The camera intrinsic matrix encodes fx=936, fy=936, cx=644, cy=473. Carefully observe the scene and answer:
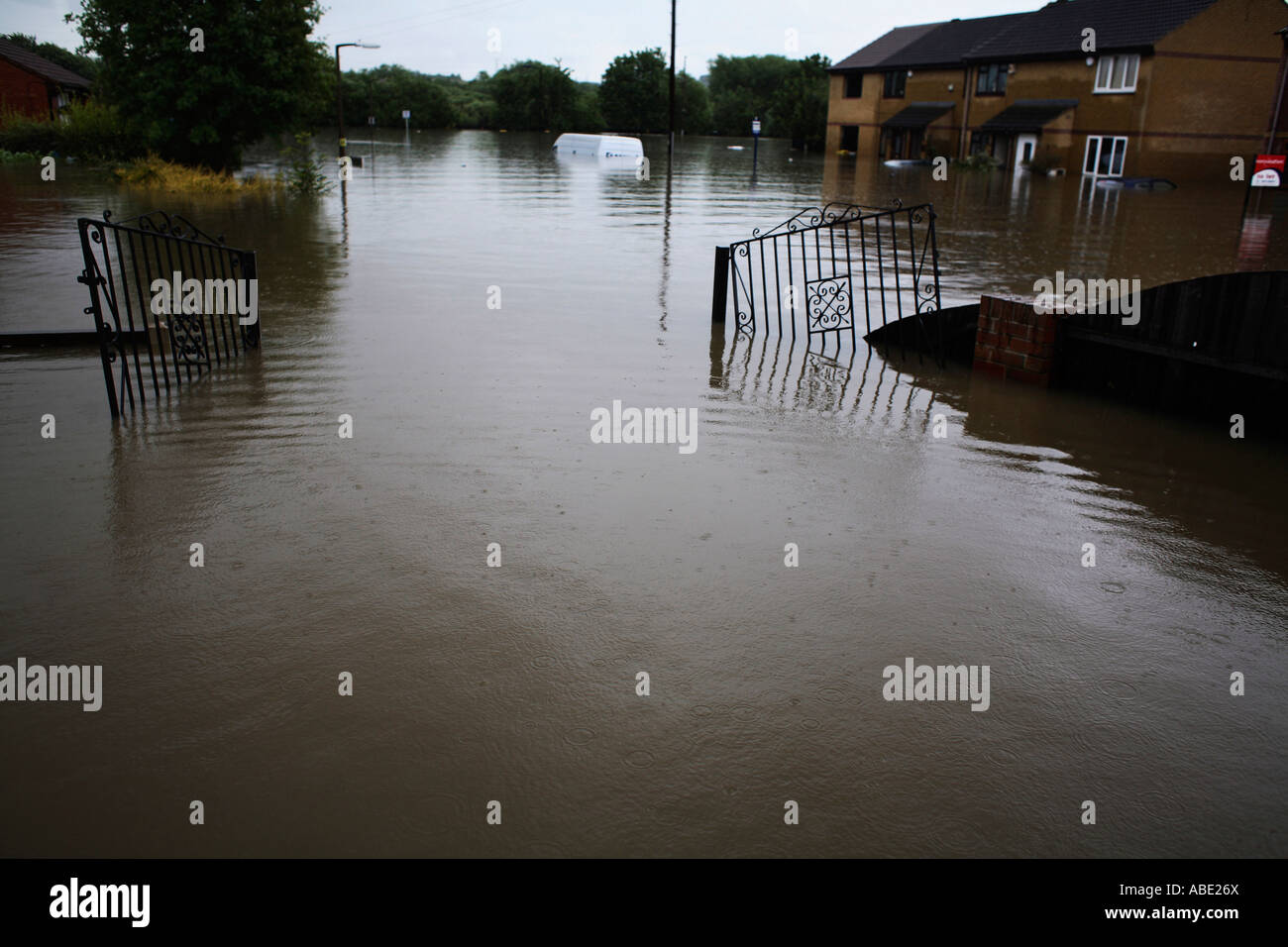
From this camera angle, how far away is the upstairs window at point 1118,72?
3550 cm

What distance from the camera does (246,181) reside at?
26.5m

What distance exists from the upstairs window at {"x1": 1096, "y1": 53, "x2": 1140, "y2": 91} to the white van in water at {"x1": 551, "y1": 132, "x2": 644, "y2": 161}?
21090 millimetres

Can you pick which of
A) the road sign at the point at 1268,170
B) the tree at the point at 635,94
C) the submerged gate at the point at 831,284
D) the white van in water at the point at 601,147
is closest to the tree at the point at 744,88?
the tree at the point at 635,94

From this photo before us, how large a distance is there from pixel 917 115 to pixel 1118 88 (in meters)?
13.0

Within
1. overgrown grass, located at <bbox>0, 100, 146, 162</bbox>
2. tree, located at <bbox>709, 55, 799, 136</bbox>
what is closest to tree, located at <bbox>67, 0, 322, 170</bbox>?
overgrown grass, located at <bbox>0, 100, 146, 162</bbox>

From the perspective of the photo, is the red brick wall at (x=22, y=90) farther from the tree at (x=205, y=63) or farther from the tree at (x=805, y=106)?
the tree at (x=805, y=106)

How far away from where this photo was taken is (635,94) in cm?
9500

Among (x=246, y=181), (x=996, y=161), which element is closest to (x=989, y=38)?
(x=996, y=161)

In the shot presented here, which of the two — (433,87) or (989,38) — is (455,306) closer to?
(989,38)

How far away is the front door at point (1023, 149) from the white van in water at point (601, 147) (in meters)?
17.9

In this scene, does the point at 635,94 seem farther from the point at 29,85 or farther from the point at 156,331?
the point at 156,331

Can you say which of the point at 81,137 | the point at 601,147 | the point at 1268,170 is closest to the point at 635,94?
the point at 601,147

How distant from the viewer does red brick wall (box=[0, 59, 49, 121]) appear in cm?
4331

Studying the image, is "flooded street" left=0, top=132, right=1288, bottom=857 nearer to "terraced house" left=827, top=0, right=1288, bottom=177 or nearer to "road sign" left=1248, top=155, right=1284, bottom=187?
"road sign" left=1248, top=155, right=1284, bottom=187
